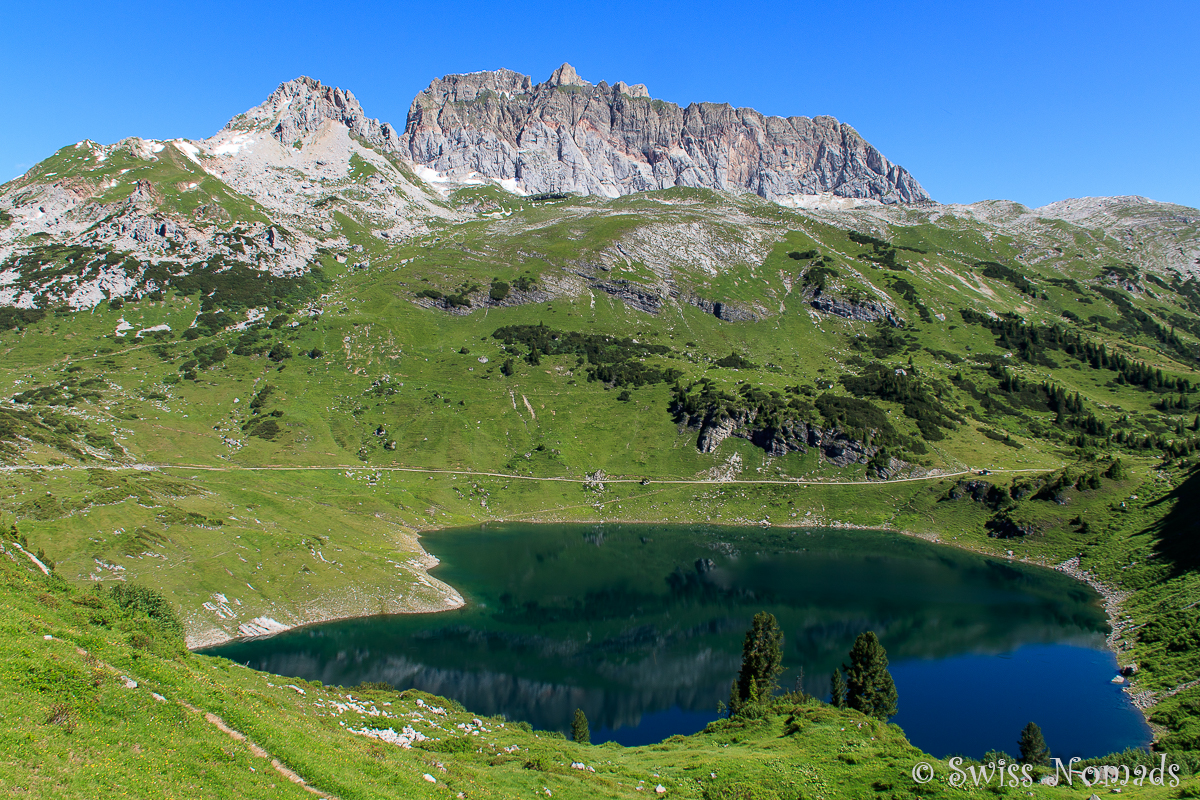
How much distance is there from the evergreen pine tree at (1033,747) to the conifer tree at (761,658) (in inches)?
766

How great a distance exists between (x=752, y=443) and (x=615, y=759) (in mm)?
131487

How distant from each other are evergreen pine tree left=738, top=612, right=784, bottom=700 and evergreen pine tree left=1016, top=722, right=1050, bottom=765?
19448 millimetres

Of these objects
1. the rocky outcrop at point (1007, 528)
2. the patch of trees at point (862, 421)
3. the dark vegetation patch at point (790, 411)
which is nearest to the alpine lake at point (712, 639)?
the rocky outcrop at point (1007, 528)

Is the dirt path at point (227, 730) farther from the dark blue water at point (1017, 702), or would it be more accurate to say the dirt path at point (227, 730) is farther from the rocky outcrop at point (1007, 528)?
the rocky outcrop at point (1007, 528)

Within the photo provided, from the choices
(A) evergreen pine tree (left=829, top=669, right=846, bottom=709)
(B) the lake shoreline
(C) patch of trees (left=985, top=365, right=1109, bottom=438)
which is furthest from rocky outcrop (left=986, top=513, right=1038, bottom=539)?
(A) evergreen pine tree (left=829, top=669, right=846, bottom=709)

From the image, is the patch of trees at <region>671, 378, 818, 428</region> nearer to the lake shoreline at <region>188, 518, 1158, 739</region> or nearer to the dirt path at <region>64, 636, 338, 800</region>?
the lake shoreline at <region>188, 518, 1158, 739</region>

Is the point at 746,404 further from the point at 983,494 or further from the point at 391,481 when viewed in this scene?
the point at 391,481

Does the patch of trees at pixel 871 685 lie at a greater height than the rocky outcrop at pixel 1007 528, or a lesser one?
lesser

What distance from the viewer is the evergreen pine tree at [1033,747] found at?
47906 millimetres

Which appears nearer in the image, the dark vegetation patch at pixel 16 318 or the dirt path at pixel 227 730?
the dirt path at pixel 227 730

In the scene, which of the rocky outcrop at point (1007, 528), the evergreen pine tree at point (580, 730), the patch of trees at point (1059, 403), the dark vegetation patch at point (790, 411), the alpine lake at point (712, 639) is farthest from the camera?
the patch of trees at point (1059, 403)

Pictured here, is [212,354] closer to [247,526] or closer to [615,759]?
[247,526]

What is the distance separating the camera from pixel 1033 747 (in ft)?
158

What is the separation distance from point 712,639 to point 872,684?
27.3 metres
